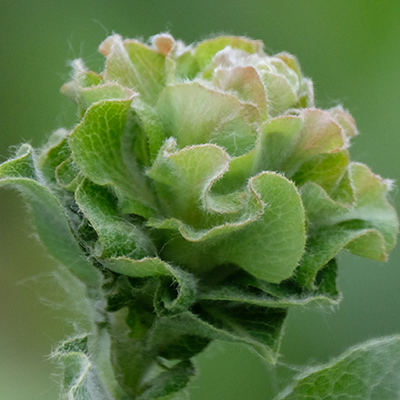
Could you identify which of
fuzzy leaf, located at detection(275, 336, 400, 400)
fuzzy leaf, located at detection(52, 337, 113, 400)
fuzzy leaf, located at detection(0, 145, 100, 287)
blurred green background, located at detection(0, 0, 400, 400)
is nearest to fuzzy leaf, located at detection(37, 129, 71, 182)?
fuzzy leaf, located at detection(0, 145, 100, 287)

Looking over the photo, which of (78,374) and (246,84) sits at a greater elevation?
(246,84)

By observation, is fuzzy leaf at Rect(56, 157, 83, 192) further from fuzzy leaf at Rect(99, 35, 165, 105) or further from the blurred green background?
the blurred green background

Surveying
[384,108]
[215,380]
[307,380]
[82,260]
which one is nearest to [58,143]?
[82,260]

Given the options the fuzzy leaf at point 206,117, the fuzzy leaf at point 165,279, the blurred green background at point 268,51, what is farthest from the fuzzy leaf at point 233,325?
the blurred green background at point 268,51

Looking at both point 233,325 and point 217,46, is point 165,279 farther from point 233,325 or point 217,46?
point 217,46

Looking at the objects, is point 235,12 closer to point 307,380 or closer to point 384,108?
point 384,108

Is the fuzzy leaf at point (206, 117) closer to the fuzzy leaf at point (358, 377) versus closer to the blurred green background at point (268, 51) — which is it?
the fuzzy leaf at point (358, 377)

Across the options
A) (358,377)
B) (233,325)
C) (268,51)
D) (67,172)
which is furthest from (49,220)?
(268,51)
